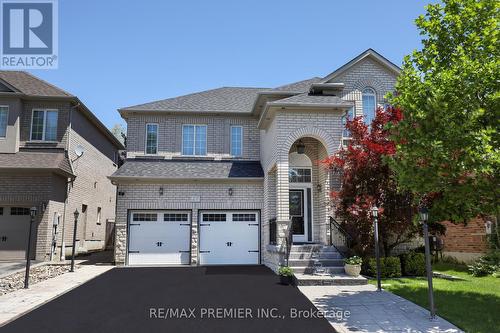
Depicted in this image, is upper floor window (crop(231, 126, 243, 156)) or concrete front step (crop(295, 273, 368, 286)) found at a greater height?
upper floor window (crop(231, 126, 243, 156))

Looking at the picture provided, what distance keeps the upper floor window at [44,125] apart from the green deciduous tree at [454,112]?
48.1 feet

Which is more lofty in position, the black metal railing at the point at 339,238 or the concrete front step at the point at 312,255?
the black metal railing at the point at 339,238

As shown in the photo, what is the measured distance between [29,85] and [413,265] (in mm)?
17832

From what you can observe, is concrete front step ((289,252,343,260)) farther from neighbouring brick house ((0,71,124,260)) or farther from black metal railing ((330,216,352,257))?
neighbouring brick house ((0,71,124,260))

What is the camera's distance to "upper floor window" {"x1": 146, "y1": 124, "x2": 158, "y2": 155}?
666 inches

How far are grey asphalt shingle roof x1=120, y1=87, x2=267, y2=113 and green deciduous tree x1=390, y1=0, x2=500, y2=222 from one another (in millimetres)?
10122

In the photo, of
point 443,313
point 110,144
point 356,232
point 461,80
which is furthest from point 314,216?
point 110,144

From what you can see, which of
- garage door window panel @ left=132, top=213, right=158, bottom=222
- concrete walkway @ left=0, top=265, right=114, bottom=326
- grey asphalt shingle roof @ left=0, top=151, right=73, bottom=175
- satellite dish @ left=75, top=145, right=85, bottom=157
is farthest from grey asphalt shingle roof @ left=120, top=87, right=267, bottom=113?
concrete walkway @ left=0, top=265, right=114, bottom=326

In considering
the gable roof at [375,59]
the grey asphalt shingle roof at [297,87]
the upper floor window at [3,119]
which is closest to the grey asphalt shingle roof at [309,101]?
the grey asphalt shingle roof at [297,87]

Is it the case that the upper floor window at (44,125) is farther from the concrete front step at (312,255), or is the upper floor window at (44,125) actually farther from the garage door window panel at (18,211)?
the concrete front step at (312,255)

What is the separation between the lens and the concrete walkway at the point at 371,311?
21.2ft

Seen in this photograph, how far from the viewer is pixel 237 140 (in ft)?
57.2

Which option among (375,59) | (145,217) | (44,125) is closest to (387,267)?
(375,59)

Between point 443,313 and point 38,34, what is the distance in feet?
52.4
